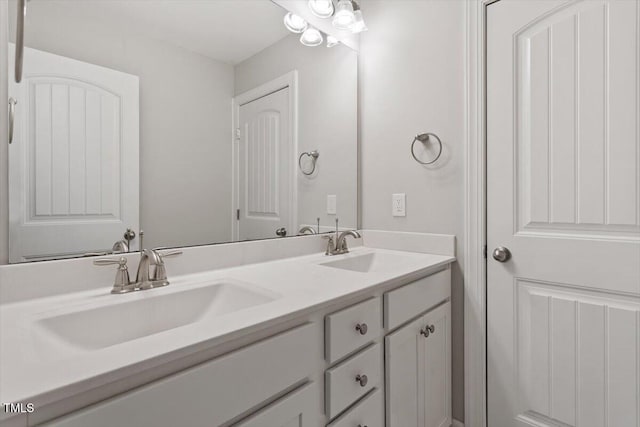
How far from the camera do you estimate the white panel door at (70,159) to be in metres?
0.94

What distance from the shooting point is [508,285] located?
4.62 feet

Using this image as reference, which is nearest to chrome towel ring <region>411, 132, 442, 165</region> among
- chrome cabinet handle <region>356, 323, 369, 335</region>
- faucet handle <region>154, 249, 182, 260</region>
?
chrome cabinet handle <region>356, 323, 369, 335</region>

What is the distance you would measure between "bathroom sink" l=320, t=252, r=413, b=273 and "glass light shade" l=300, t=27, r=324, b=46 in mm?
1111

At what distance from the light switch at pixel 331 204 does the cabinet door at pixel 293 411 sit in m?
1.07

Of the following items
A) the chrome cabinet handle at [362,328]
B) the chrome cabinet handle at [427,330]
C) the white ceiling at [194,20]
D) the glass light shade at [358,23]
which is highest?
the glass light shade at [358,23]

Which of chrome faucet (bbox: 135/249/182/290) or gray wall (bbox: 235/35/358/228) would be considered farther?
gray wall (bbox: 235/35/358/228)

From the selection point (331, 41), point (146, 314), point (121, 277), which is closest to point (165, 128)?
point (121, 277)

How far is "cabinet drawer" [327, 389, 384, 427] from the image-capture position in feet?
3.09

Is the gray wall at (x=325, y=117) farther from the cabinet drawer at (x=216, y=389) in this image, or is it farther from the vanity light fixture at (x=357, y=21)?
the cabinet drawer at (x=216, y=389)

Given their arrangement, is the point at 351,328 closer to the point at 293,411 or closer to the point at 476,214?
the point at 293,411

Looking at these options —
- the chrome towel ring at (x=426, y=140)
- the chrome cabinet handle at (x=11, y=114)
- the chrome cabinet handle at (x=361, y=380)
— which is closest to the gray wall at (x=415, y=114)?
the chrome towel ring at (x=426, y=140)

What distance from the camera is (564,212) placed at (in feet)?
4.15

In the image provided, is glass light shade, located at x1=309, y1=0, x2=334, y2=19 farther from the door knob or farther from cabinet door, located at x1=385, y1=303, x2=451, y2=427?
cabinet door, located at x1=385, y1=303, x2=451, y2=427

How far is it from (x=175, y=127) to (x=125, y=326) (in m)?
0.72
